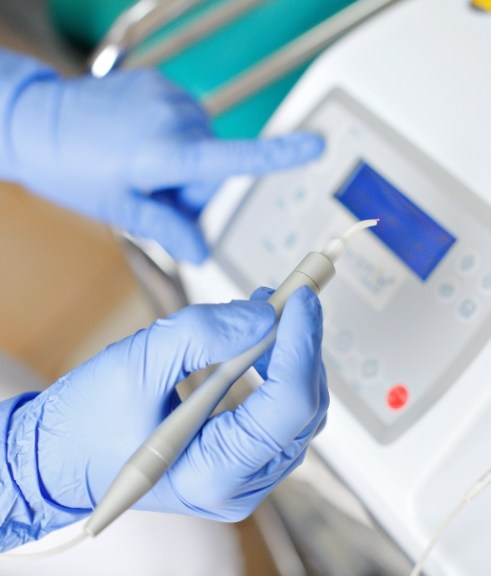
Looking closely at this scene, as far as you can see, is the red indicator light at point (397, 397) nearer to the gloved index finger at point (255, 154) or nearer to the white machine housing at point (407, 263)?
the white machine housing at point (407, 263)

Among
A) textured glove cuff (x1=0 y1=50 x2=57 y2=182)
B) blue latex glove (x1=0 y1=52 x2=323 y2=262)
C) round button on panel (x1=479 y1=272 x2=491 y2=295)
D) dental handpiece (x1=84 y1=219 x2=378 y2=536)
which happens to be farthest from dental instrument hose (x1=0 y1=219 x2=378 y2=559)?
textured glove cuff (x1=0 y1=50 x2=57 y2=182)

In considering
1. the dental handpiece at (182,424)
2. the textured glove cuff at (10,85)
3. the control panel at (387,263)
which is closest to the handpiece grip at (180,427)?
the dental handpiece at (182,424)

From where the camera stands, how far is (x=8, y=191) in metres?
1.54

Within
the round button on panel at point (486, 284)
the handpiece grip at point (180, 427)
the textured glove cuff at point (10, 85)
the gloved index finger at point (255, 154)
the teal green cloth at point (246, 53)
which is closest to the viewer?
the handpiece grip at point (180, 427)

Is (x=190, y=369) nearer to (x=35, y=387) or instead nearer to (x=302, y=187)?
(x=302, y=187)

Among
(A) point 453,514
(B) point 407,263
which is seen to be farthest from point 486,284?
(A) point 453,514

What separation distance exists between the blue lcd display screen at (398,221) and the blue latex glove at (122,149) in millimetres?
105

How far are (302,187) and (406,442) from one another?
27cm

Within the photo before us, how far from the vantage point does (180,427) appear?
445 millimetres

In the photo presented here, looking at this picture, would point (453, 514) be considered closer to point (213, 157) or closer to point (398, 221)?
point (398, 221)

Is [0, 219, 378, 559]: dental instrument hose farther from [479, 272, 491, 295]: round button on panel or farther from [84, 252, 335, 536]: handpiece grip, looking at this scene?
[479, 272, 491, 295]: round button on panel

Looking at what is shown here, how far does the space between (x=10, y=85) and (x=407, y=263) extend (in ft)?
1.74

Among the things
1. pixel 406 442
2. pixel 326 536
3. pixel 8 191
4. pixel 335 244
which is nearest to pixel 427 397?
pixel 406 442

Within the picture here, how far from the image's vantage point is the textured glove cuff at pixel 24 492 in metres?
0.59
